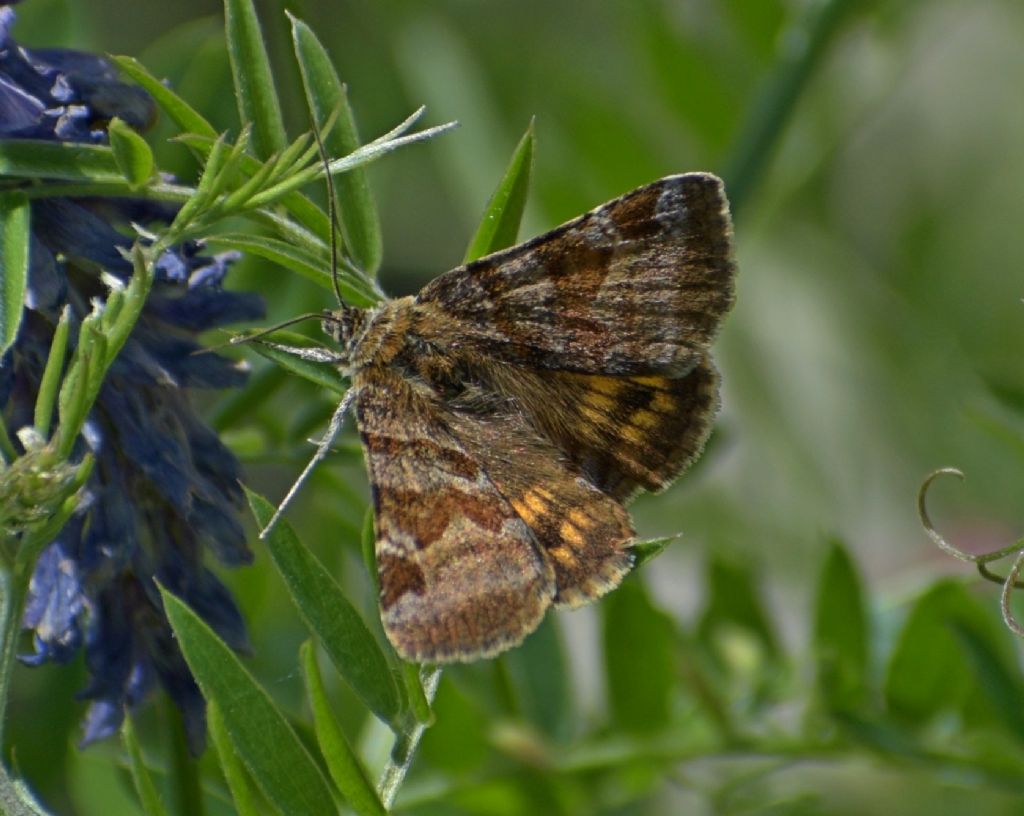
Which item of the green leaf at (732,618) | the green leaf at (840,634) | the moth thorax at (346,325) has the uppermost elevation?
the moth thorax at (346,325)

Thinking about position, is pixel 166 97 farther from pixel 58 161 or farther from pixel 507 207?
pixel 507 207

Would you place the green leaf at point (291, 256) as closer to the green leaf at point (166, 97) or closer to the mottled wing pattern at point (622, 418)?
the green leaf at point (166, 97)

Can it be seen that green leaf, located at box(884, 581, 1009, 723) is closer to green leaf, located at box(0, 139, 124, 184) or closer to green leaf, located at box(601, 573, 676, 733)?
green leaf, located at box(601, 573, 676, 733)

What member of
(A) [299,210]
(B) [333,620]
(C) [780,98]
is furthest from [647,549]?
(C) [780,98]


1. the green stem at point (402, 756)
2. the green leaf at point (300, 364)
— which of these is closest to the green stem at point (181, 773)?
the green stem at point (402, 756)

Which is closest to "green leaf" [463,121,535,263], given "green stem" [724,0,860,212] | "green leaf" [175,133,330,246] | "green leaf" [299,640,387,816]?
"green leaf" [175,133,330,246]

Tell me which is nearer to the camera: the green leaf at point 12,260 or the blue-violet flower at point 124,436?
the green leaf at point 12,260
